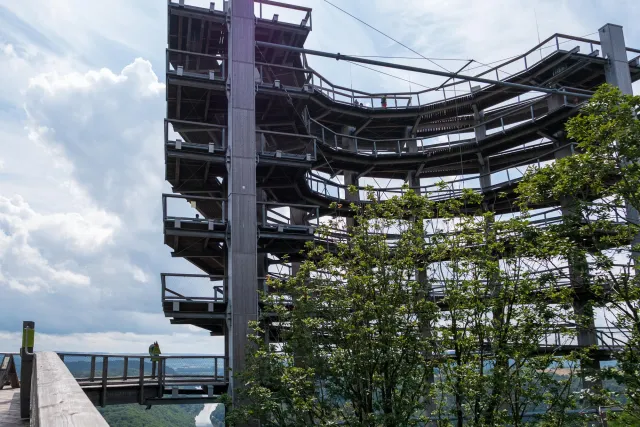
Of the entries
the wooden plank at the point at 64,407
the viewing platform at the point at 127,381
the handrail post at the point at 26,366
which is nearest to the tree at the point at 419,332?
the viewing platform at the point at 127,381

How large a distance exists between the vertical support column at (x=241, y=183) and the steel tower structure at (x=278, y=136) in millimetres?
45

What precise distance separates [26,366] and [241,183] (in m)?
14.8

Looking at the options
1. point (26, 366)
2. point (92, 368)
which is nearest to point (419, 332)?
point (26, 366)

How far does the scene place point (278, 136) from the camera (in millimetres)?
28766

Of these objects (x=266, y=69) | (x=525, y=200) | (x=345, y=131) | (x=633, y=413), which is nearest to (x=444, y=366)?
(x=633, y=413)

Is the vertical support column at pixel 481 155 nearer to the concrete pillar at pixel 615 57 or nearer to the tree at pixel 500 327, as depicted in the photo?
the concrete pillar at pixel 615 57

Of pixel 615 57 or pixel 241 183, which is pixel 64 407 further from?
pixel 615 57

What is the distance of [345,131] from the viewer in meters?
35.3

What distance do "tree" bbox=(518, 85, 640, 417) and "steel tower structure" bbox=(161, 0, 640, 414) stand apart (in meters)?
3.96

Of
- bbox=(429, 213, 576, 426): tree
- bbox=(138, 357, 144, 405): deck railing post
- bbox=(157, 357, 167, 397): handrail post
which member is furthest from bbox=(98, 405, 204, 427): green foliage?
bbox=(429, 213, 576, 426): tree

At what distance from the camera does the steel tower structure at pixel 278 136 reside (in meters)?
22.3

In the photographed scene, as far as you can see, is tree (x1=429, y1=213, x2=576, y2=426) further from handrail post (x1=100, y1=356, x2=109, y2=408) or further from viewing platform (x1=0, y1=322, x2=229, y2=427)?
handrail post (x1=100, y1=356, x2=109, y2=408)

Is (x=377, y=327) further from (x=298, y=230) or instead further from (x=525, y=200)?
(x=298, y=230)

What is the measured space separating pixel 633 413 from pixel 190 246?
62.3ft
